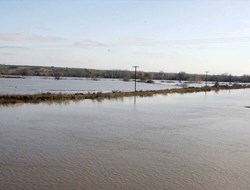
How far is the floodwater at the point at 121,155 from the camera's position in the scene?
8.95 m

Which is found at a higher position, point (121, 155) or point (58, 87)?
point (58, 87)

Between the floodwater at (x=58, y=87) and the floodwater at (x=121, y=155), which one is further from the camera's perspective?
the floodwater at (x=58, y=87)

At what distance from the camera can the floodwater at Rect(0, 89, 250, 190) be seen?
8.95m

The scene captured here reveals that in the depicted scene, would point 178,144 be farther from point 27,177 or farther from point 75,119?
point 75,119

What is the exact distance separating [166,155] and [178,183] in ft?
Answer: 9.49

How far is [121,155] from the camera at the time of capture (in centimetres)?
1170

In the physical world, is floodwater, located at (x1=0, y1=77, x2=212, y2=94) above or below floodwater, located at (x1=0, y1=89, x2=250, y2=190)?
above

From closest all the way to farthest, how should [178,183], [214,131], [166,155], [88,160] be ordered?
[178,183] < [88,160] < [166,155] < [214,131]

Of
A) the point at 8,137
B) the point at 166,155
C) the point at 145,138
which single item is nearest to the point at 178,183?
the point at 166,155

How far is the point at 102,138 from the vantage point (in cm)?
1452

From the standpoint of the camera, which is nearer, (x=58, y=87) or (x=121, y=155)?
(x=121, y=155)

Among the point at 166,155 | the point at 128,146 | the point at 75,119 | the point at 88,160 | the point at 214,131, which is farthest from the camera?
the point at 75,119

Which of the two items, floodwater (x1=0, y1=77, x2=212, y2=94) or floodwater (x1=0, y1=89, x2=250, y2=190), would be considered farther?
floodwater (x1=0, y1=77, x2=212, y2=94)

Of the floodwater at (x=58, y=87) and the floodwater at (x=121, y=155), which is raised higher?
the floodwater at (x=58, y=87)
